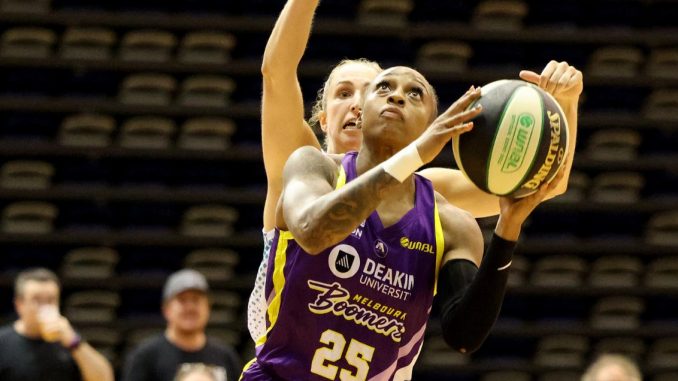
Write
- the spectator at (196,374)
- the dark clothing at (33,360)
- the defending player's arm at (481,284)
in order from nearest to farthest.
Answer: the defending player's arm at (481,284) < the spectator at (196,374) < the dark clothing at (33,360)

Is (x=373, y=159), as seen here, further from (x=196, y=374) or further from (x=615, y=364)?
(x=615, y=364)

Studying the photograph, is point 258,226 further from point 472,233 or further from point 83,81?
point 472,233

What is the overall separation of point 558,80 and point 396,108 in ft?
1.91

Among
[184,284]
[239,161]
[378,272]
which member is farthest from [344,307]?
[239,161]

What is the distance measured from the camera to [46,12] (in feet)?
28.2

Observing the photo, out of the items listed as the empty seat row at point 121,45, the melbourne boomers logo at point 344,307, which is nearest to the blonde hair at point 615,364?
the melbourne boomers logo at point 344,307

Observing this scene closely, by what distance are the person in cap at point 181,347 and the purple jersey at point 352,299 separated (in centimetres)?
285

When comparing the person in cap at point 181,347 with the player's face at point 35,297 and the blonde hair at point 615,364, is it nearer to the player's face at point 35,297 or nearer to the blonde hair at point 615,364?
the player's face at point 35,297

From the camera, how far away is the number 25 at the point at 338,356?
3469 mm

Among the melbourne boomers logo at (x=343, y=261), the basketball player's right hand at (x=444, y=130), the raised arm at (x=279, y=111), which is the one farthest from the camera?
the raised arm at (x=279, y=111)

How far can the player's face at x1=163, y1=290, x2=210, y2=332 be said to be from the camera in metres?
6.46

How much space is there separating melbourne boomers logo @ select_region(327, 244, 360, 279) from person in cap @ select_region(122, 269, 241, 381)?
298 centimetres

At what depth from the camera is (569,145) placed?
3.54 metres

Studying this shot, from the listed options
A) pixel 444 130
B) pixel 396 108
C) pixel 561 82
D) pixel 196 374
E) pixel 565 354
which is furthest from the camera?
pixel 565 354
